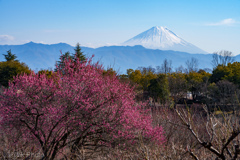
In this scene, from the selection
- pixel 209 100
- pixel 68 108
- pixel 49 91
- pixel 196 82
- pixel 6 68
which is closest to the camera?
pixel 68 108

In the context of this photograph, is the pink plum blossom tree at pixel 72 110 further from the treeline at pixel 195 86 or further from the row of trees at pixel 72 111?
the treeline at pixel 195 86

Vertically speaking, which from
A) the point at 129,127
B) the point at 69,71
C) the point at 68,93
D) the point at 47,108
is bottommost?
the point at 129,127

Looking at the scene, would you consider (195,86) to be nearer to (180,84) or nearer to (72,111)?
(180,84)

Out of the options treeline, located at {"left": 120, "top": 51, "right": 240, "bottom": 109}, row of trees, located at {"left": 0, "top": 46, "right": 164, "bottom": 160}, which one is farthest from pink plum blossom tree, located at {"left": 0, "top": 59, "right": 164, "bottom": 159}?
treeline, located at {"left": 120, "top": 51, "right": 240, "bottom": 109}

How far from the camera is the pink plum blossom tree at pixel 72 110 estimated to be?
22.5ft

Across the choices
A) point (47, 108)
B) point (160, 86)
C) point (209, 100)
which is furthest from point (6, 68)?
point (47, 108)

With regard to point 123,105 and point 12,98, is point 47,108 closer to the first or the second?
point 12,98

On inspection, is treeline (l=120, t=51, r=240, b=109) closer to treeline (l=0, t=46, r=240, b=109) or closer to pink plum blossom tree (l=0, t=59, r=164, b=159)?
treeline (l=0, t=46, r=240, b=109)

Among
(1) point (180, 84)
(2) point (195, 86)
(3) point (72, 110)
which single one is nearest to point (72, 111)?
(3) point (72, 110)

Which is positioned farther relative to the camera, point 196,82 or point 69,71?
point 196,82

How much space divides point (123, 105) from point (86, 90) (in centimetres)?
110

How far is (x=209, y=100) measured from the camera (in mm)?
23719

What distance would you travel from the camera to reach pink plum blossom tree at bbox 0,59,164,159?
22.5 feet

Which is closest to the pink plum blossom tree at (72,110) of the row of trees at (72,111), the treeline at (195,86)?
the row of trees at (72,111)
